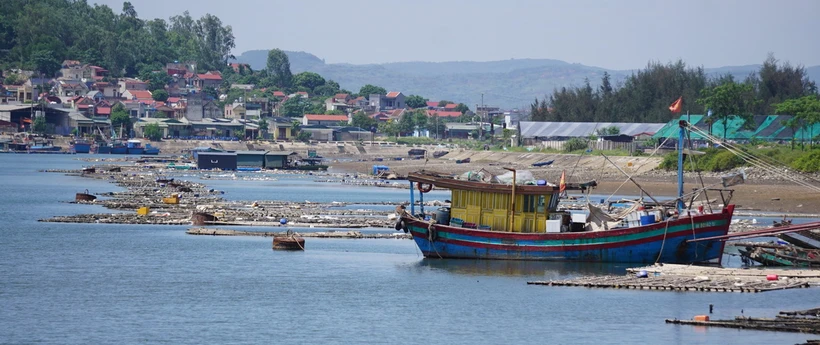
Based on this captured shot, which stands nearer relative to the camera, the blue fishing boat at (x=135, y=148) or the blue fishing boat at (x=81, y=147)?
the blue fishing boat at (x=135, y=148)

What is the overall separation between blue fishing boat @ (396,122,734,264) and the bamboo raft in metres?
9.12

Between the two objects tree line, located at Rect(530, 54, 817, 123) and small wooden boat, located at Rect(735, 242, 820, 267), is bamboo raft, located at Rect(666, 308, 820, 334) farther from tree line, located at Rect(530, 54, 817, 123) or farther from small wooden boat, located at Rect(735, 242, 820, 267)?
tree line, located at Rect(530, 54, 817, 123)

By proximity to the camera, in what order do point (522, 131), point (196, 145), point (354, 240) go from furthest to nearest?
point (196, 145)
point (522, 131)
point (354, 240)

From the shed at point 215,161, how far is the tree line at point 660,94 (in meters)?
44.9

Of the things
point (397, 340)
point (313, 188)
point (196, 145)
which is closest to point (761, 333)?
point (397, 340)

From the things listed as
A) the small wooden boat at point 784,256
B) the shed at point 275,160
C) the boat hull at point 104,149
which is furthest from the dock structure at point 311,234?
the boat hull at point 104,149

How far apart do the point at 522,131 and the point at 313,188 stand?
182ft

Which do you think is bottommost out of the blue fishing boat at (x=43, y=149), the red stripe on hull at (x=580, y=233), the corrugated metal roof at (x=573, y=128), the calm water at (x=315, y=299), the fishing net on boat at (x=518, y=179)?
the blue fishing boat at (x=43, y=149)

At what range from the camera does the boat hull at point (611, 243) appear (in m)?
37.1

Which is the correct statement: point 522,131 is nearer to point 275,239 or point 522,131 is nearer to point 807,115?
point 807,115

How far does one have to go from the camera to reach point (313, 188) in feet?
281

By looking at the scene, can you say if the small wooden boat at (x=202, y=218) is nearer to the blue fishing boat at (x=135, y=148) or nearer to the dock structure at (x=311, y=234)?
the dock structure at (x=311, y=234)

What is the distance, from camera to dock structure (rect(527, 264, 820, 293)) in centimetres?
3231

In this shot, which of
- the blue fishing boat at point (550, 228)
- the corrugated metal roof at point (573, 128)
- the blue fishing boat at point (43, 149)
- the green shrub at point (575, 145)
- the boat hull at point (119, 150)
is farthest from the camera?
the blue fishing boat at point (43, 149)
